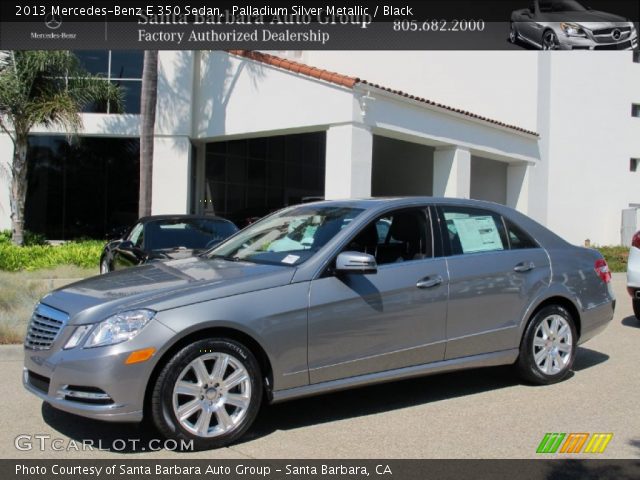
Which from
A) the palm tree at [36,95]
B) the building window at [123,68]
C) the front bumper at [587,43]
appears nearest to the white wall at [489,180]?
the front bumper at [587,43]

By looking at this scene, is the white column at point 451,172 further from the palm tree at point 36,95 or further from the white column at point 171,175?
the palm tree at point 36,95

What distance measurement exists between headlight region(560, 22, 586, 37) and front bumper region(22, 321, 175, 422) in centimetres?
1835

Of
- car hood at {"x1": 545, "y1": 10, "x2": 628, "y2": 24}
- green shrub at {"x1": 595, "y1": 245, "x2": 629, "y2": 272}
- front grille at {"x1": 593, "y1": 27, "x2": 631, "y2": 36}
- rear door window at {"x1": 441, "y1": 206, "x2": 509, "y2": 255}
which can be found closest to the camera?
rear door window at {"x1": 441, "y1": 206, "x2": 509, "y2": 255}

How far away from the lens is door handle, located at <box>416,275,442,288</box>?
5035 millimetres

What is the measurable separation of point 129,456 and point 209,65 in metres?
14.9

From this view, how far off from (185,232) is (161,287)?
548 centimetres

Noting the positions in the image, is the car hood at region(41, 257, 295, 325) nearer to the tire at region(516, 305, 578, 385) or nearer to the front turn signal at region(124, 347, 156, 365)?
the front turn signal at region(124, 347, 156, 365)

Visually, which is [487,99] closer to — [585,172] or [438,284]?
[585,172]

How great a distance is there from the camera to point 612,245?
75.4 ft

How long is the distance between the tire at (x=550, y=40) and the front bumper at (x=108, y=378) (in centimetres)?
1913

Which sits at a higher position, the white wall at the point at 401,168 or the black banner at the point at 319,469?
the white wall at the point at 401,168

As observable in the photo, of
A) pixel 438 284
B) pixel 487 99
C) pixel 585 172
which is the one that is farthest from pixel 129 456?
pixel 585 172

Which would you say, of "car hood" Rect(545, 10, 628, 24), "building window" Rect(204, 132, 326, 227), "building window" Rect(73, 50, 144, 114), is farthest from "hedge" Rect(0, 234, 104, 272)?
"car hood" Rect(545, 10, 628, 24)

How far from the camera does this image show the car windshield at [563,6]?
709 inches
